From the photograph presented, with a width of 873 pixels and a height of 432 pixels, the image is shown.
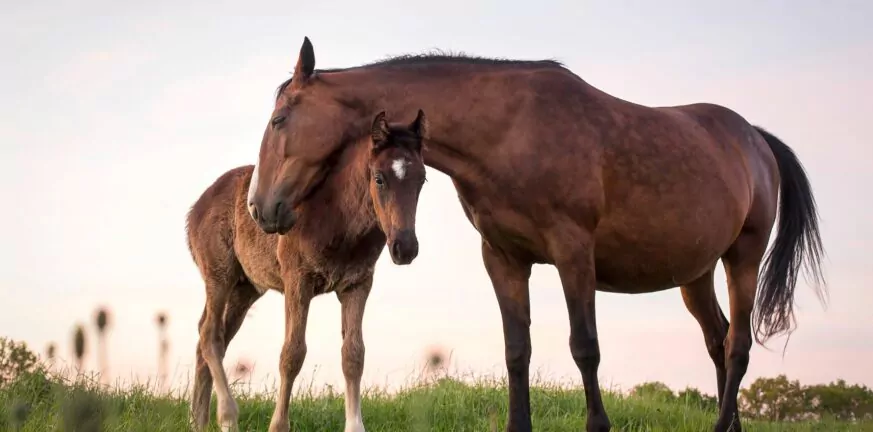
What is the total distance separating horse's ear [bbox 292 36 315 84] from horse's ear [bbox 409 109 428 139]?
1.15 meters

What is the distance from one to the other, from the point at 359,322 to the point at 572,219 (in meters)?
2.09

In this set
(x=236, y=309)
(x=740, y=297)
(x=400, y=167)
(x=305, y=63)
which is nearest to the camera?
(x=400, y=167)

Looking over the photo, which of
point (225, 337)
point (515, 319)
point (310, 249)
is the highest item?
point (310, 249)

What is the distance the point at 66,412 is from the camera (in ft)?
6.37

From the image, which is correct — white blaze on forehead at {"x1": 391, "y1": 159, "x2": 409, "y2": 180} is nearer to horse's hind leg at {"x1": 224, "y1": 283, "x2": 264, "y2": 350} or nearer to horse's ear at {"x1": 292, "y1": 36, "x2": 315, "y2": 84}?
horse's ear at {"x1": 292, "y1": 36, "x2": 315, "y2": 84}

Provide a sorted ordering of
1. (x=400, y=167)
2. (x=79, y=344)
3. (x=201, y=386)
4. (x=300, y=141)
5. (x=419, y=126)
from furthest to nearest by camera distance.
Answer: (x=201, y=386), (x=300, y=141), (x=419, y=126), (x=400, y=167), (x=79, y=344)

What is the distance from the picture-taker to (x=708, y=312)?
9.16m

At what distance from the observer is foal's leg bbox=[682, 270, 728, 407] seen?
9.11 m

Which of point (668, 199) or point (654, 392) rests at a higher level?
point (668, 199)

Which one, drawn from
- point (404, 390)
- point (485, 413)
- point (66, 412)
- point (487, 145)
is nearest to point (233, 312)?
point (404, 390)

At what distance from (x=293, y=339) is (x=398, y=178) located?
79.4 inches

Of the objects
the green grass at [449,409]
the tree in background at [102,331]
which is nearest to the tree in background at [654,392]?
the green grass at [449,409]

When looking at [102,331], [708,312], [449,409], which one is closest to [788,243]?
[708,312]

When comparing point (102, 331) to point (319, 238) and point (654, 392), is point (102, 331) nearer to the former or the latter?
point (319, 238)
